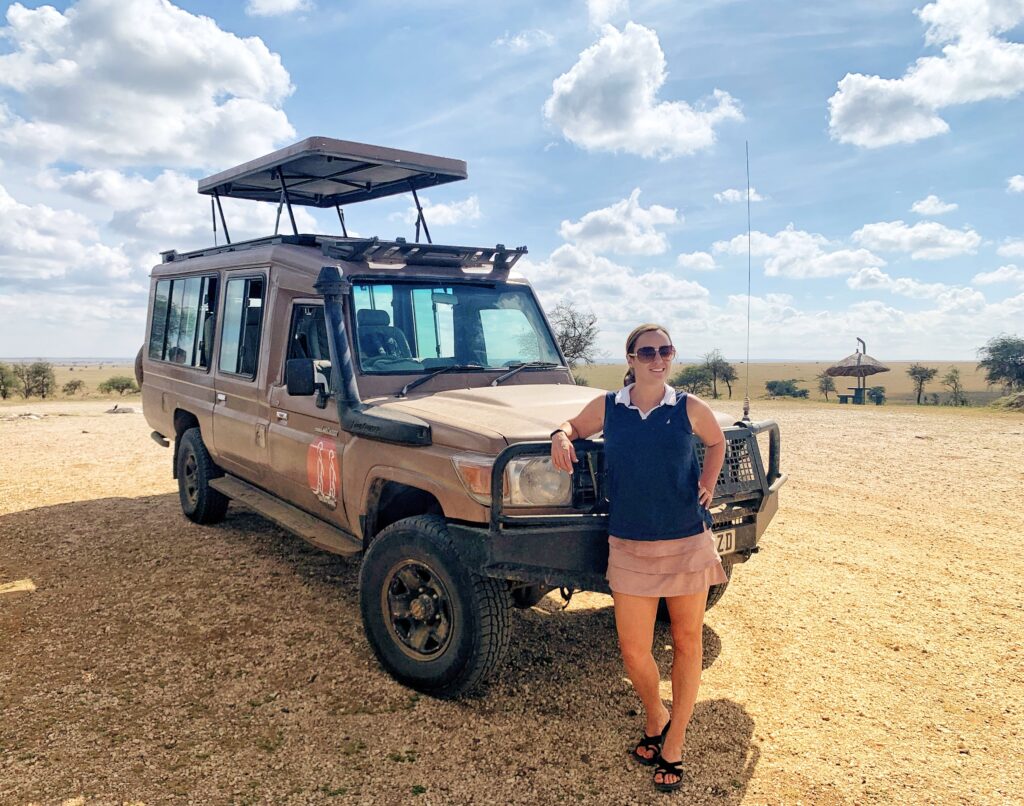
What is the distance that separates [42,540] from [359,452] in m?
4.46

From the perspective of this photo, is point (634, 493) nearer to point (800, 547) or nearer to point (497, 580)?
point (497, 580)

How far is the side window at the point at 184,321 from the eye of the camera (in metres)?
6.83

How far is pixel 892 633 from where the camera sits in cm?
494

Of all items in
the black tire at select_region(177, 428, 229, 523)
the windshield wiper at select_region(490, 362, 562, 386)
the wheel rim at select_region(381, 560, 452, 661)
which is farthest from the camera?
the black tire at select_region(177, 428, 229, 523)

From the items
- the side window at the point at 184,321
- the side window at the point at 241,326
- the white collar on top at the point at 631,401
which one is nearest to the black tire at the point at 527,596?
the white collar on top at the point at 631,401

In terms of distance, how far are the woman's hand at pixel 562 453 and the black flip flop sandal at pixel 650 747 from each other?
127cm

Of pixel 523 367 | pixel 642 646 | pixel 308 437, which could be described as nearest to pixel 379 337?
pixel 308 437

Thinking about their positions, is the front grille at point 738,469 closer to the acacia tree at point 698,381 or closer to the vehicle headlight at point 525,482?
the vehicle headlight at point 525,482

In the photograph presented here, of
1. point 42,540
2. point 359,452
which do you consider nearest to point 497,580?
point 359,452

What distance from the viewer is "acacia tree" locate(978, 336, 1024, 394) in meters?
38.2

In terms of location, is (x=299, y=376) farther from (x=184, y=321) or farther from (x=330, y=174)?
(x=184, y=321)

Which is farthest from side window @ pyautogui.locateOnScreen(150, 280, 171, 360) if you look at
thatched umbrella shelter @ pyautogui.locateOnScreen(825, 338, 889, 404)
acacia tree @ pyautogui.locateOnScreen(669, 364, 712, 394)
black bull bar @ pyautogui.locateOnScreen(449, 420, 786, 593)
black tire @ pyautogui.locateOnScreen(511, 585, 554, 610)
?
acacia tree @ pyautogui.locateOnScreen(669, 364, 712, 394)

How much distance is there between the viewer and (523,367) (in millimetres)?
5137

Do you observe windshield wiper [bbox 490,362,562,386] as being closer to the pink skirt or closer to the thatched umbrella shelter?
the pink skirt
